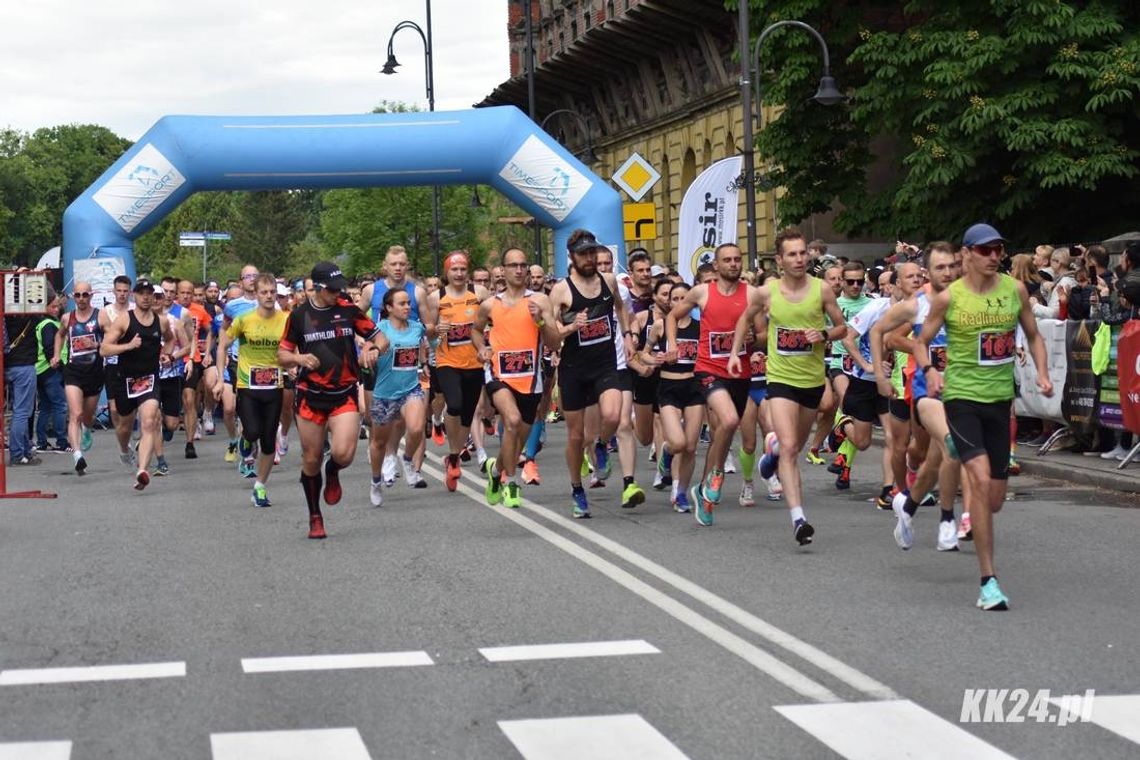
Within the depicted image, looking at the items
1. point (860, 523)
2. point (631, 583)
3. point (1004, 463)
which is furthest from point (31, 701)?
point (860, 523)

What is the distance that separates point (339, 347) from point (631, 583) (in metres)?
3.57

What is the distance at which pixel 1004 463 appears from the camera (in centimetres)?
970

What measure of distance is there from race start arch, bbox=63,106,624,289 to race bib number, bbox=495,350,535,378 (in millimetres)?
14977

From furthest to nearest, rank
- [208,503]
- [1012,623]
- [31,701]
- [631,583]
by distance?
[208,503] < [631,583] < [1012,623] < [31,701]

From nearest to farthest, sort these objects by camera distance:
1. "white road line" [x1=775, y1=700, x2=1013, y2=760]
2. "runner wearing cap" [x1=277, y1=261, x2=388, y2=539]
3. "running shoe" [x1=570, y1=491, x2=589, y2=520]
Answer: "white road line" [x1=775, y1=700, x2=1013, y2=760] < "runner wearing cap" [x1=277, y1=261, x2=388, y2=539] < "running shoe" [x1=570, y1=491, x2=589, y2=520]

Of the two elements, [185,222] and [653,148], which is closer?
[653,148]

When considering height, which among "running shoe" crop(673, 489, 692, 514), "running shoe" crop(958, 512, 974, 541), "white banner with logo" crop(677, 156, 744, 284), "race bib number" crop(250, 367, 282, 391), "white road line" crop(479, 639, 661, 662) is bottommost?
"running shoe" crop(673, 489, 692, 514)

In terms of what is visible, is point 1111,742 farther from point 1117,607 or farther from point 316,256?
point 316,256

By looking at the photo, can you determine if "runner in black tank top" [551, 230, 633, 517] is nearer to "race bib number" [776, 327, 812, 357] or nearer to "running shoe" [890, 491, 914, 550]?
"race bib number" [776, 327, 812, 357]

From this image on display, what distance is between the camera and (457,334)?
16.5 meters

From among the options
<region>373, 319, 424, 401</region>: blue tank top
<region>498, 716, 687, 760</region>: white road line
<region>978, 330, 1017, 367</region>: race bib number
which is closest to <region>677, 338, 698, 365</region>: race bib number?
<region>373, 319, 424, 401</region>: blue tank top

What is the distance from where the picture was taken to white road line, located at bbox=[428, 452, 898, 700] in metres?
7.41

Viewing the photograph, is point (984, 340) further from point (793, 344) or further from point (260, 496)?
point (260, 496)

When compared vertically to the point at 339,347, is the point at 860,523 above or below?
below
